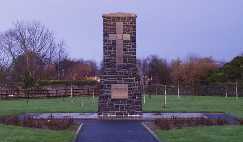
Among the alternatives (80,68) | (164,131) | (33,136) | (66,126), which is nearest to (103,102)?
(66,126)

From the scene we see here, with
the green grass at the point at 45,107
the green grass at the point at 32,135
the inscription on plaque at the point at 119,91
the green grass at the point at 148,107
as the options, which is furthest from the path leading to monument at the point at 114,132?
the green grass at the point at 45,107

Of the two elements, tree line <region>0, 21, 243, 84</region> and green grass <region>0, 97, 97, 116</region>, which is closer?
green grass <region>0, 97, 97, 116</region>

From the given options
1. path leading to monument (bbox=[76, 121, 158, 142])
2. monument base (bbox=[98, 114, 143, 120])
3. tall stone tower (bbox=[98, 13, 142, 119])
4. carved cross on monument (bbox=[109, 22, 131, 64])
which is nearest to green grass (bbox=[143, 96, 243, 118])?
monument base (bbox=[98, 114, 143, 120])

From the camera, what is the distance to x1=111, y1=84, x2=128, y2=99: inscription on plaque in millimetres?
29672

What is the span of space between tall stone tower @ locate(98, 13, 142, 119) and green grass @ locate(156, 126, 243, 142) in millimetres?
7555

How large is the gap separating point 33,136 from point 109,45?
34.3 feet

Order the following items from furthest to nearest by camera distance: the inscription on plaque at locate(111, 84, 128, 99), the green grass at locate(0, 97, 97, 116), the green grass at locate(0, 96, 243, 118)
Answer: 1. the green grass at locate(0, 97, 97, 116)
2. the green grass at locate(0, 96, 243, 118)
3. the inscription on plaque at locate(111, 84, 128, 99)

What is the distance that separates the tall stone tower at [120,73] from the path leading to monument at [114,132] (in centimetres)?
313

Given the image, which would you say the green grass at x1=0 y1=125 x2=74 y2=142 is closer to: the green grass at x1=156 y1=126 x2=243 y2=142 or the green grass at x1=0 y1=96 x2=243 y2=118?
the green grass at x1=156 y1=126 x2=243 y2=142

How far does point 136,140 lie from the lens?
1888 centimetres

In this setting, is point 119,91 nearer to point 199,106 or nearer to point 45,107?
point 45,107

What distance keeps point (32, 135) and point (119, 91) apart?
32.5ft

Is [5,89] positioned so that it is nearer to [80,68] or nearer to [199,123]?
[199,123]

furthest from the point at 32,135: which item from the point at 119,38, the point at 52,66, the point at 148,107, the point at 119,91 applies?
the point at 52,66
